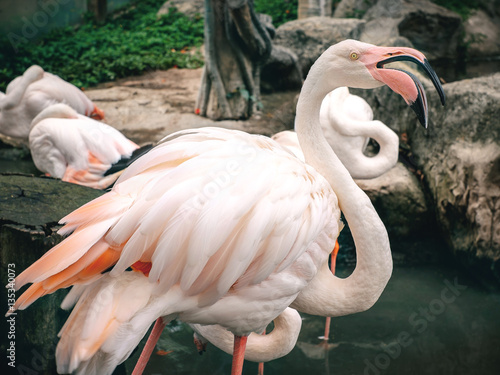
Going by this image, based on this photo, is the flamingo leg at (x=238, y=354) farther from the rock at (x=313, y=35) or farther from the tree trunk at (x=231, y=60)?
the rock at (x=313, y=35)

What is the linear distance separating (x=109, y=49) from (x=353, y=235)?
8216 millimetres

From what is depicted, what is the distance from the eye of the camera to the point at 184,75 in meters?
8.46

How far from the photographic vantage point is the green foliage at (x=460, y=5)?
10.6 metres

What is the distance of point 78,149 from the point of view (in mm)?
4020

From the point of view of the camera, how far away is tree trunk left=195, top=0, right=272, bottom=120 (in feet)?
20.2

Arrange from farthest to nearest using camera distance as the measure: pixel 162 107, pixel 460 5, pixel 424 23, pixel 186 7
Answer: pixel 186 7 → pixel 460 5 → pixel 424 23 → pixel 162 107

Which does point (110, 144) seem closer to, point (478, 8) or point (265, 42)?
point (265, 42)

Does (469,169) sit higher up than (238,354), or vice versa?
(238,354)

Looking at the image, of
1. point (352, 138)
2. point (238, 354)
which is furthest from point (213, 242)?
point (352, 138)

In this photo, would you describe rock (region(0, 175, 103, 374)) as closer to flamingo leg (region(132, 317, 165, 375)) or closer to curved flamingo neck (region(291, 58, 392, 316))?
flamingo leg (region(132, 317, 165, 375))

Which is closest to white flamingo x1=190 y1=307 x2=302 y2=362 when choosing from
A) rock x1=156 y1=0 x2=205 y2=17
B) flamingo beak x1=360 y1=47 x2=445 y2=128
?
flamingo beak x1=360 y1=47 x2=445 y2=128

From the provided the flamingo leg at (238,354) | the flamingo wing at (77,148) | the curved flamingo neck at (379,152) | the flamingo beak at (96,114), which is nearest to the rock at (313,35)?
the flamingo beak at (96,114)

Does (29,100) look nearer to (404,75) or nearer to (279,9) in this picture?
(404,75)

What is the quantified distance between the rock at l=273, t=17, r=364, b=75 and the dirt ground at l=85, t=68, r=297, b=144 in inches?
25.8
